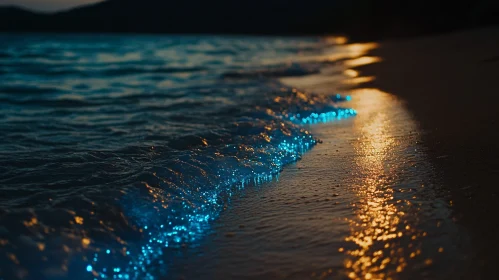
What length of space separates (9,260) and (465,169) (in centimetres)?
287

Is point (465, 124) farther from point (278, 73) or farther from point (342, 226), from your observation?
point (278, 73)

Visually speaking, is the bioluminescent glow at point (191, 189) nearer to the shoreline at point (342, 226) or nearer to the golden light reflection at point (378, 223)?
the shoreline at point (342, 226)

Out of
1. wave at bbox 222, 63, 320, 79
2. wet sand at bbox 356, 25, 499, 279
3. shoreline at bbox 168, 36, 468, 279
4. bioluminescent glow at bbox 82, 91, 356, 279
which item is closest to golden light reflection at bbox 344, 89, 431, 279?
shoreline at bbox 168, 36, 468, 279

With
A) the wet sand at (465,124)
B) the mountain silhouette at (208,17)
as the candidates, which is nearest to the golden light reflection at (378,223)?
the wet sand at (465,124)

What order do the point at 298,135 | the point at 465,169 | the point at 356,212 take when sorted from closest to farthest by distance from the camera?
the point at 356,212, the point at 465,169, the point at 298,135

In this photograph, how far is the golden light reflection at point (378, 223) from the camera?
228cm

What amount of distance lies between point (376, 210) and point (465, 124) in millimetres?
2352

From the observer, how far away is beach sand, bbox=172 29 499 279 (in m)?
2.32

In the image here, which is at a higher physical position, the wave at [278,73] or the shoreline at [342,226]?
the wave at [278,73]

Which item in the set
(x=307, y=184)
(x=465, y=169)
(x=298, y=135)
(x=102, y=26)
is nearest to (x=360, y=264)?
(x=307, y=184)

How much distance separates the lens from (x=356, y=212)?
2.93m

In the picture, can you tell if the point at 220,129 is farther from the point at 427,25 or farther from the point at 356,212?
the point at 427,25

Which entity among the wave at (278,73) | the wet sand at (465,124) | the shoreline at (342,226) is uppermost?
the wave at (278,73)

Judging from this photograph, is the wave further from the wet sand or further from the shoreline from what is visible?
the shoreline
